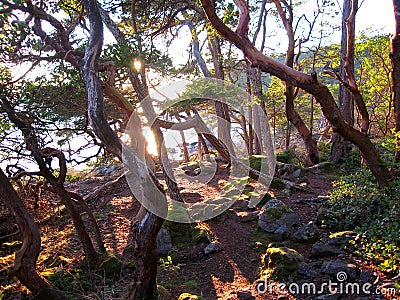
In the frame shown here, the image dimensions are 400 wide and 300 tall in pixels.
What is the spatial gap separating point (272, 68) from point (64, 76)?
3752mm

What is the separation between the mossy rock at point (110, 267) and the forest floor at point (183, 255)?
106 millimetres

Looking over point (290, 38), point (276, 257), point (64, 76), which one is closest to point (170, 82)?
point (290, 38)

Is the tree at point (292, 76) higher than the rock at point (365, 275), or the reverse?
the tree at point (292, 76)

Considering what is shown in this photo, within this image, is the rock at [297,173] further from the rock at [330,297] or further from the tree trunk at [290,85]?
the rock at [330,297]

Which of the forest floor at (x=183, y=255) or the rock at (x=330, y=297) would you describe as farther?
the forest floor at (x=183, y=255)

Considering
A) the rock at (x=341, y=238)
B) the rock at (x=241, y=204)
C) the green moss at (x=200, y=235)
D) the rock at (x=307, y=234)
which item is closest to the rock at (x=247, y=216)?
the rock at (x=241, y=204)

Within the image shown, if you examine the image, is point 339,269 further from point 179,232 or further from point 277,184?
point 277,184

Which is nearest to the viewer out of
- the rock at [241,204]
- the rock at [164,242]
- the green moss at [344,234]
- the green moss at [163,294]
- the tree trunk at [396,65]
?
the green moss at [163,294]

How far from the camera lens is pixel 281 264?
397cm

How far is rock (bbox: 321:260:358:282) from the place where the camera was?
132 inches

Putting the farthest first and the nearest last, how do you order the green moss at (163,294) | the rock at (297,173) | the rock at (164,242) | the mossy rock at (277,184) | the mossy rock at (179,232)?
the rock at (297,173), the mossy rock at (277,184), the mossy rock at (179,232), the rock at (164,242), the green moss at (163,294)

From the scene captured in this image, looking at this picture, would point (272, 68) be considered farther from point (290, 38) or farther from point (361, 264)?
point (290, 38)

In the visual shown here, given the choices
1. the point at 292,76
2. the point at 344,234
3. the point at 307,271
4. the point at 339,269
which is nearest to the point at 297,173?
the point at 344,234

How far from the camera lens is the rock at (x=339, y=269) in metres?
3.36
